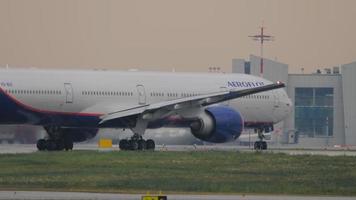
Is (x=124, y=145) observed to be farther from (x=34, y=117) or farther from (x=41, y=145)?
(x=34, y=117)

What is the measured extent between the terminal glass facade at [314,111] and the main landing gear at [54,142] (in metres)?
71.8

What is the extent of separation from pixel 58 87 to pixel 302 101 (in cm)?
7643

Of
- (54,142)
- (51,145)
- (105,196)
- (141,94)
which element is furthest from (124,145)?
(105,196)

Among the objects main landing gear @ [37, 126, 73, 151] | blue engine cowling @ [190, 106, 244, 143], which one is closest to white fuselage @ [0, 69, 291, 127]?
main landing gear @ [37, 126, 73, 151]

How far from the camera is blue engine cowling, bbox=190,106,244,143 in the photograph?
6650 cm

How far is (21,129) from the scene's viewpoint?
70.1 m

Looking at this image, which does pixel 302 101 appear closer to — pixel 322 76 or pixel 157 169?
pixel 322 76

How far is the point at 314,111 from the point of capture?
137750 millimetres

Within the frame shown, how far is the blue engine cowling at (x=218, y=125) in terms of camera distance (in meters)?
66.5

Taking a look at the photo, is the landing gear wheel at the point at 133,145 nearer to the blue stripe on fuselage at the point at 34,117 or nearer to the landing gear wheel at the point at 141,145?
the landing gear wheel at the point at 141,145

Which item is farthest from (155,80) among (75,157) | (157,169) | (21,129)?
(157,169)

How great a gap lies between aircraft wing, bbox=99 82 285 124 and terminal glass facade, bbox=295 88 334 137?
230 ft

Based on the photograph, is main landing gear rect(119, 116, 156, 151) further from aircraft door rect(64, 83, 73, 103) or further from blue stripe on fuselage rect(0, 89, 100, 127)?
aircraft door rect(64, 83, 73, 103)

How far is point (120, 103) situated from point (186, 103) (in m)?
4.14
